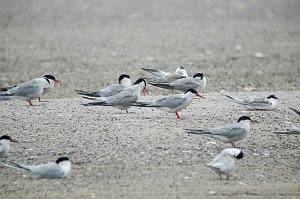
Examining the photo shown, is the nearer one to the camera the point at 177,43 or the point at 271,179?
the point at 271,179

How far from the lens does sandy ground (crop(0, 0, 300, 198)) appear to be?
806 centimetres

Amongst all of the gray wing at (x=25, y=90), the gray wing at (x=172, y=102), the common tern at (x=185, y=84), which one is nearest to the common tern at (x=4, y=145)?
the gray wing at (x=172, y=102)

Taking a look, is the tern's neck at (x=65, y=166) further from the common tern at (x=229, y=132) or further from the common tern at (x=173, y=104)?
the common tern at (x=173, y=104)

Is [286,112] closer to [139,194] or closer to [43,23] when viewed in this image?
[139,194]

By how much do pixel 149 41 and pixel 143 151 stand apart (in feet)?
35.3

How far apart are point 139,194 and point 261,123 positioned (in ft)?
10.3

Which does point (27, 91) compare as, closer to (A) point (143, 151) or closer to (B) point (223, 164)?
(A) point (143, 151)

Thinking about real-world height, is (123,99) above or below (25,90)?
below

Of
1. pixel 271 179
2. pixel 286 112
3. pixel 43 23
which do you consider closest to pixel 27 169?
pixel 271 179

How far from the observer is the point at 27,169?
26.2 feet

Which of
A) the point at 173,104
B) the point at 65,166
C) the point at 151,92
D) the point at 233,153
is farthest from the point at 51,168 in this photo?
the point at 151,92

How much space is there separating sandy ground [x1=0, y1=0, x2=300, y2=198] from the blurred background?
29mm

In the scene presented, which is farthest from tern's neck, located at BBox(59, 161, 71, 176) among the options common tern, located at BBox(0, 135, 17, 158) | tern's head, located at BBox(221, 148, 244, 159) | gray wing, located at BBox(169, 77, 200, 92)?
gray wing, located at BBox(169, 77, 200, 92)

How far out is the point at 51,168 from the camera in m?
8.05
